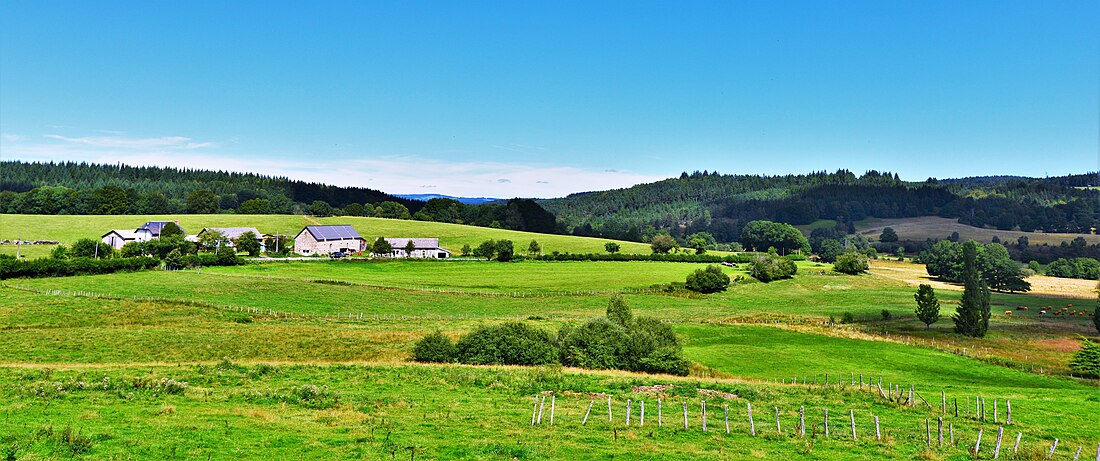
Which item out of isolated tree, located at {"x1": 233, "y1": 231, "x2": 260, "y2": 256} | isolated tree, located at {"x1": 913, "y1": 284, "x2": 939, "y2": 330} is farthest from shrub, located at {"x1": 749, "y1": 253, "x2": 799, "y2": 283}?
isolated tree, located at {"x1": 233, "y1": 231, "x2": 260, "y2": 256}

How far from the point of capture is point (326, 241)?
139 m

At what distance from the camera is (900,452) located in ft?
75.0

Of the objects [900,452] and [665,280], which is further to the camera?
[665,280]

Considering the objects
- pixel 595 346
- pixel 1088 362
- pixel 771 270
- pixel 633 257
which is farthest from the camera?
pixel 633 257

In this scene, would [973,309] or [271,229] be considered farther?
[271,229]

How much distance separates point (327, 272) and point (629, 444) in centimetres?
9126

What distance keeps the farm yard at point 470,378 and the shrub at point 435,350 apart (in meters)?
1.51

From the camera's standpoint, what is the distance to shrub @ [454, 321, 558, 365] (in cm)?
4319

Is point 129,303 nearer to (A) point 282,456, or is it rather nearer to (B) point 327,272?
(B) point 327,272

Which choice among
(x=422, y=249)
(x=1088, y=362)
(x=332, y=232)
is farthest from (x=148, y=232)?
(x=1088, y=362)

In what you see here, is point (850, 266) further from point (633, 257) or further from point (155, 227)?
point (155, 227)

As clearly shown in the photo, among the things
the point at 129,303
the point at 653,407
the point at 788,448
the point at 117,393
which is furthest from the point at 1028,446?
the point at 129,303

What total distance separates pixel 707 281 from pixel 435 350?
219ft

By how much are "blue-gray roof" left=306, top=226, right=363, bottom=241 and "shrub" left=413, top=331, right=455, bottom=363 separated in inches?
3977
